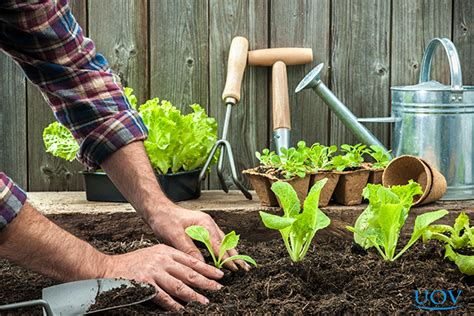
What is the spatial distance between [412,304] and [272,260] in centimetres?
35

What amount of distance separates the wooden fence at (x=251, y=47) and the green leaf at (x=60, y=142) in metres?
0.24

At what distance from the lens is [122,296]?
1214mm

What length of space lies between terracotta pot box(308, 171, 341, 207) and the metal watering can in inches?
12.8

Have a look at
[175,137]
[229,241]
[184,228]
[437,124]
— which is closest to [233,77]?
[175,137]

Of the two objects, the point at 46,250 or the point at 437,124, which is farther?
the point at 437,124

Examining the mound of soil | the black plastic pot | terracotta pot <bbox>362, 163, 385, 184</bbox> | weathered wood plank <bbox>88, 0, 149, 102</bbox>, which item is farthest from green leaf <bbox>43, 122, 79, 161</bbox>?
the mound of soil

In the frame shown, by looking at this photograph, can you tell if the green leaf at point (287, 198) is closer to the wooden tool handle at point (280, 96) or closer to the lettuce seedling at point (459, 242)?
the lettuce seedling at point (459, 242)

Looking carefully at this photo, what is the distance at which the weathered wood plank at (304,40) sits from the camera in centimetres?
281

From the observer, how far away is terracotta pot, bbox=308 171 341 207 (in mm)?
2346

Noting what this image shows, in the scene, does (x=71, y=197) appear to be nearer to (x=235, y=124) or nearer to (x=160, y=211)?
(x=235, y=124)

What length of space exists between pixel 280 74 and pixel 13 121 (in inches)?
36.5

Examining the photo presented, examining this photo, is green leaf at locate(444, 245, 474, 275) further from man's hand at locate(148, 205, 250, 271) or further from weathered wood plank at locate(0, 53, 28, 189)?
weathered wood plank at locate(0, 53, 28, 189)

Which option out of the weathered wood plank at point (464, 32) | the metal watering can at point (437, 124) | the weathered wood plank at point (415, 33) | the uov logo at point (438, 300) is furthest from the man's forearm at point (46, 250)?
the weathered wood plank at point (464, 32)

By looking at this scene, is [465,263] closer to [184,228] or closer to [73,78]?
[184,228]
